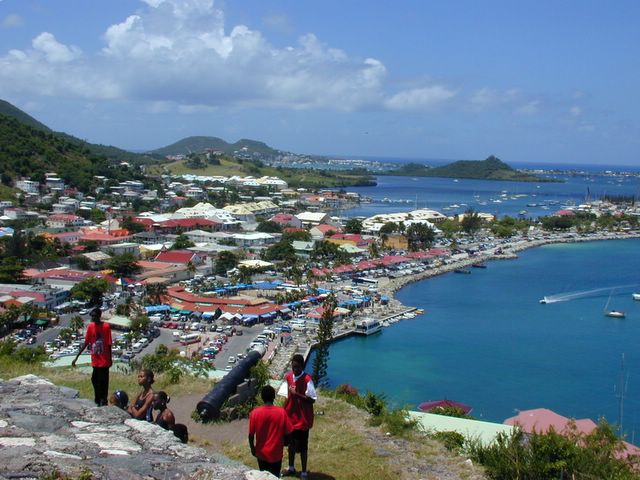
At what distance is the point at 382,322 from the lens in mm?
13984

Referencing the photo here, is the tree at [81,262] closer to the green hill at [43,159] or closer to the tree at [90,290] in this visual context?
the tree at [90,290]

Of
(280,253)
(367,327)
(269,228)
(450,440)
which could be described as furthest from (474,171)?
(450,440)

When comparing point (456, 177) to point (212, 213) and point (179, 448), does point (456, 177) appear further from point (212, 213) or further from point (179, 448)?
point (179, 448)

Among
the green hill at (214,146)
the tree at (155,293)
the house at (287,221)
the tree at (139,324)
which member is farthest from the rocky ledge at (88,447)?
the green hill at (214,146)

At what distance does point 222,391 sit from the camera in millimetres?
3248

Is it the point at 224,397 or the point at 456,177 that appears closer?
the point at 224,397

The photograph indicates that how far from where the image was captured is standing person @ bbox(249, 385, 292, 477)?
2.04m

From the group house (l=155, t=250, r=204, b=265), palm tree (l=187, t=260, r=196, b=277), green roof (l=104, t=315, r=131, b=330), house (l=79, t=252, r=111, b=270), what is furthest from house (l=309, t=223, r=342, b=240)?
green roof (l=104, t=315, r=131, b=330)

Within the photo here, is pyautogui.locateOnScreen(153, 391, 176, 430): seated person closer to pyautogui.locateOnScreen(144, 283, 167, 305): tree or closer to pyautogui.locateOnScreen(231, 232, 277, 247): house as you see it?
pyautogui.locateOnScreen(144, 283, 167, 305): tree

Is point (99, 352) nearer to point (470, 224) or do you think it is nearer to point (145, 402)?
point (145, 402)

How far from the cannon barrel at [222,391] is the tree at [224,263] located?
1475 centimetres

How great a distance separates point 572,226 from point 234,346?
25737 millimetres

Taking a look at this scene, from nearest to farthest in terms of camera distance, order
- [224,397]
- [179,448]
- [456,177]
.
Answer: [179,448] < [224,397] < [456,177]

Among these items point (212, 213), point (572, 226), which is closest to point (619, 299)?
point (572, 226)
